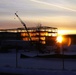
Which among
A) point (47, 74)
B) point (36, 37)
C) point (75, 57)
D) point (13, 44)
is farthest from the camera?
point (36, 37)

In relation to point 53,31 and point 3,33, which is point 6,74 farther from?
point 53,31

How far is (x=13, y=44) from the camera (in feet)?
251

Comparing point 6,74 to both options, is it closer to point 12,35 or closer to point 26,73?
point 26,73

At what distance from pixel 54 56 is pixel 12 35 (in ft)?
395

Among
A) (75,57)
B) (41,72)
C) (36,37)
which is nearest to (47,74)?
(41,72)

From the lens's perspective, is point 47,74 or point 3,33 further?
point 3,33

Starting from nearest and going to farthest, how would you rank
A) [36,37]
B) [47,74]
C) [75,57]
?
[47,74] < [75,57] < [36,37]

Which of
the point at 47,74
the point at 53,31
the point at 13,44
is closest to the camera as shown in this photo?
the point at 47,74

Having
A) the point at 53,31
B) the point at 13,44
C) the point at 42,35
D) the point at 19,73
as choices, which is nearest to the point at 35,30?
the point at 42,35

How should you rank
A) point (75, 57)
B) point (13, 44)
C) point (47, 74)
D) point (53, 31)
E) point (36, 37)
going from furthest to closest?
point (53, 31) → point (36, 37) → point (13, 44) → point (75, 57) → point (47, 74)

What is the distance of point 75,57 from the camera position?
3275cm

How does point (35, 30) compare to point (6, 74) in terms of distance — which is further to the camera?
point (35, 30)

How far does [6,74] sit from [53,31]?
15502 cm

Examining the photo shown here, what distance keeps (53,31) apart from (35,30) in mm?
16595
